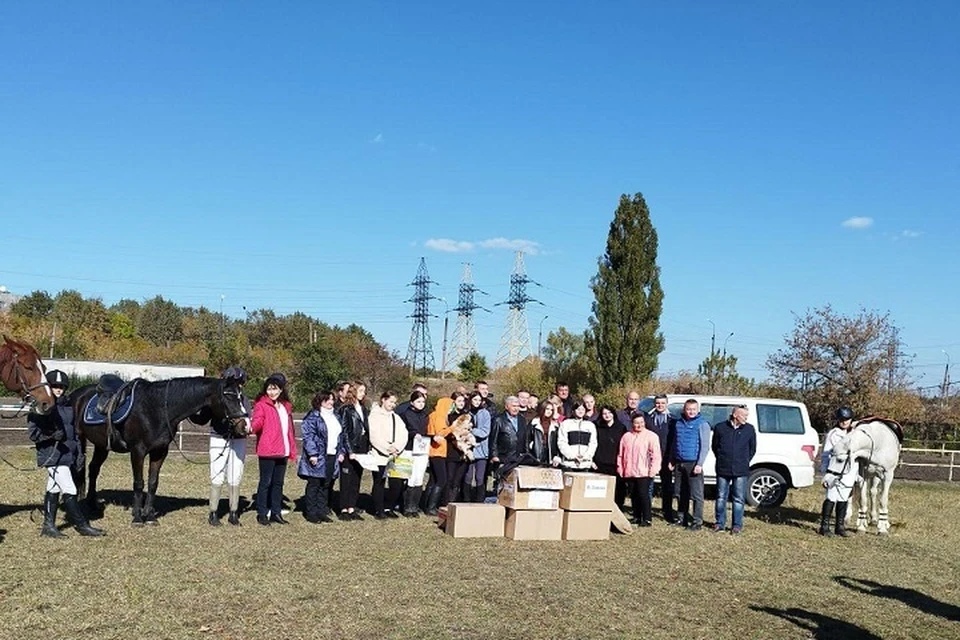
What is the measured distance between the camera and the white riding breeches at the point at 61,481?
28.0 ft

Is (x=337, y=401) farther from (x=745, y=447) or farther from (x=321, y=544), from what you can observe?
(x=745, y=447)

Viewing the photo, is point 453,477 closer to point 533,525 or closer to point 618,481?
point 533,525

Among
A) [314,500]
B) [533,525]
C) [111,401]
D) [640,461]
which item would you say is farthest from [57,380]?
[640,461]

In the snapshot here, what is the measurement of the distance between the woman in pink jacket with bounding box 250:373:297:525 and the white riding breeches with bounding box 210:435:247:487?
264mm

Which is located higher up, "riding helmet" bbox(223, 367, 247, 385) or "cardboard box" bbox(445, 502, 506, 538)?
"riding helmet" bbox(223, 367, 247, 385)

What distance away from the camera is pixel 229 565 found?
7730 mm

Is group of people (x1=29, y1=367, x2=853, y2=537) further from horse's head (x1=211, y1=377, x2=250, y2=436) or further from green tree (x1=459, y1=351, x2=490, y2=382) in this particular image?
green tree (x1=459, y1=351, x2=490, y2=382)

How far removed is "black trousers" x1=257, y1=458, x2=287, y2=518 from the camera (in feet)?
32.9

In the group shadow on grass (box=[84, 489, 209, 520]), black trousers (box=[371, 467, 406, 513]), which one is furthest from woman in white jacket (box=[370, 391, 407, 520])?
shadow on grass (box=[84, 489, 209, 520])

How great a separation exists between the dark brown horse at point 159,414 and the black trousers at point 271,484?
80 cm

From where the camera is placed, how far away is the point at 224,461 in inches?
389

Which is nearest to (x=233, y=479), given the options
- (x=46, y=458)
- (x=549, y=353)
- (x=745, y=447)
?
(x=46, y=458)

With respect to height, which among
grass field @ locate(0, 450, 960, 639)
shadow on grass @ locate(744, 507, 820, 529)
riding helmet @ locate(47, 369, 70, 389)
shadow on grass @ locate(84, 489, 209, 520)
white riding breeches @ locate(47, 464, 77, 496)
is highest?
riding helmet @ locate(47, 369, 70, 389)

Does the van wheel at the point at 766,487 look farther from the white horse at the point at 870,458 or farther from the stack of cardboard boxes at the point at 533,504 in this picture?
the stack of cardboard boxes at the point at 533,504
